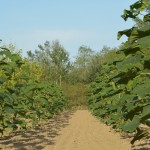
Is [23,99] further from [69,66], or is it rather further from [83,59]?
[83,59]

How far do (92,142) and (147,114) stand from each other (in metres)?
7.88

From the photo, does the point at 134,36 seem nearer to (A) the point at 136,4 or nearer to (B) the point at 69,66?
(A) the point at 136,4

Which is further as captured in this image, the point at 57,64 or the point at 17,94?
the point at 57,64

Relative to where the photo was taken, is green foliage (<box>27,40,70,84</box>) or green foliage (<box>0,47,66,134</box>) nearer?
green foliage (<box>0,47,66,134</box>)

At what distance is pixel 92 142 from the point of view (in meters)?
11.6

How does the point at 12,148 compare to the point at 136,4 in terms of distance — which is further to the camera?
the point at 12,148

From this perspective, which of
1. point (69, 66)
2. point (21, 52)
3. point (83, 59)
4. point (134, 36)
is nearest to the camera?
point (134, 36)

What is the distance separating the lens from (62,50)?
77500mm

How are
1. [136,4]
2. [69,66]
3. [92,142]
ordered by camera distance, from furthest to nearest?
[69,66] → [92,142] → [136,4]

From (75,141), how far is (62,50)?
66023 mm

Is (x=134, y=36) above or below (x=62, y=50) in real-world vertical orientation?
below

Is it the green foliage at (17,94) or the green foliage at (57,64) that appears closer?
the green foliage at (17,94)

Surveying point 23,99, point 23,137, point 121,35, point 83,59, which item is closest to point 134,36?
point 121,35

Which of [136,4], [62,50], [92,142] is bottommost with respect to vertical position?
[92,142]
